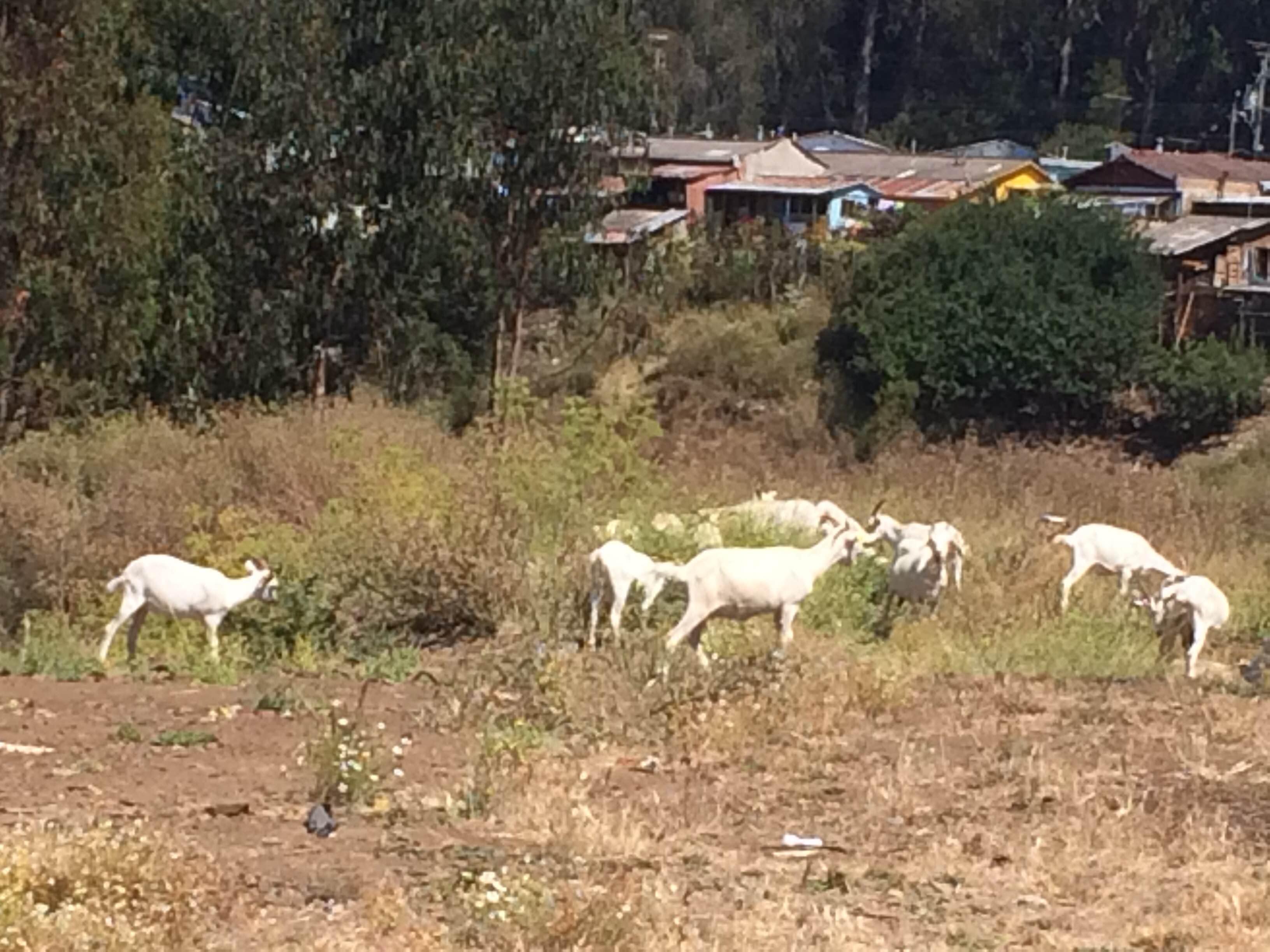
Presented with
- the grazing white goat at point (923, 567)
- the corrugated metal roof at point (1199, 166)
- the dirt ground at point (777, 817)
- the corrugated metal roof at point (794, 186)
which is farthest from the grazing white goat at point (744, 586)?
the corrugated metal roof at point (1199, 166)

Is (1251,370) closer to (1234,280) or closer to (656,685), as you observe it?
(1234,280)

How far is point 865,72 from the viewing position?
2963 inches

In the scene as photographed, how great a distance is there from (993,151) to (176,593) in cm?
5265

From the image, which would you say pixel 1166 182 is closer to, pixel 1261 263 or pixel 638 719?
pixel 1261 263

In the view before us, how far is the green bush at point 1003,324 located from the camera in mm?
35938

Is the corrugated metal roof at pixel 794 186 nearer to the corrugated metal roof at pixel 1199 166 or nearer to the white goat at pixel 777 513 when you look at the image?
the corrugated metal roof at pixel 1199 166

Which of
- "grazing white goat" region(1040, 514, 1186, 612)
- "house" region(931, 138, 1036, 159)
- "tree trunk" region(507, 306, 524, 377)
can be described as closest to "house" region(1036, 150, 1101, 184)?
"house" region(931, 138, 1036, 159)

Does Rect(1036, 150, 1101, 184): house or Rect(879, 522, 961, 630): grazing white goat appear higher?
Rect(879, 522, 961, 630): grazing white goat

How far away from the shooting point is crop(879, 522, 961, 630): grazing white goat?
13602 millimetres

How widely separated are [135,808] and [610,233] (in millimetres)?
36248

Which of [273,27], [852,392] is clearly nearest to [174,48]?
[273,27]

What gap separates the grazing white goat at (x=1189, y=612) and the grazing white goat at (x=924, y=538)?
52.4 inches

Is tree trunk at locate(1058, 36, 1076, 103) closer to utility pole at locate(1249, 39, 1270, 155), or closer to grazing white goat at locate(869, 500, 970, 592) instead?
utility pole at locate(1249, 39, 1270, 155)

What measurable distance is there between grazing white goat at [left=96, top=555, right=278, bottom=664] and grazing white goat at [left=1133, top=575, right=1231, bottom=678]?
5614mm
